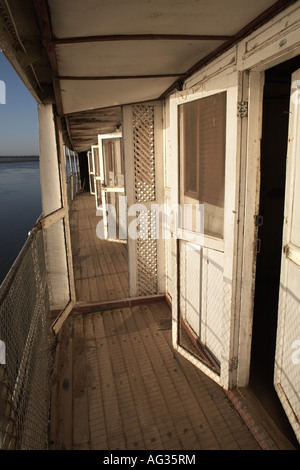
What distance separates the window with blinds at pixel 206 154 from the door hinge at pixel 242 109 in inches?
9.3

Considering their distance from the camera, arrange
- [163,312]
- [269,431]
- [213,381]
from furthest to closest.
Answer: [163,312], [213,381], [269,431]

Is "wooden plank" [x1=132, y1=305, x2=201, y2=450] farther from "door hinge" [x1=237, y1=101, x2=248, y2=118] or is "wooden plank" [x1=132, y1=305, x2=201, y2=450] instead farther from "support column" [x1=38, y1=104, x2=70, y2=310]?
"door hinge" [x1=237, y1=101, x2=248, y2=118]

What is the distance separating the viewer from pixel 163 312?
4246 mm

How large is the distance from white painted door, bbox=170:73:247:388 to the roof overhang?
322 mm

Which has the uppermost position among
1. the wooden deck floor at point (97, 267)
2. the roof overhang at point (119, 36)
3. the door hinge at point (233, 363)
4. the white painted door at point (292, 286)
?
the roof overhang at point (119, 36)

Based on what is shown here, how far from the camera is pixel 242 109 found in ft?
6.99

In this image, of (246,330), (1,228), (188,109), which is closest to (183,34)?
(188,109)

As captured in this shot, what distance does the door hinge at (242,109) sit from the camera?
6.97 feet

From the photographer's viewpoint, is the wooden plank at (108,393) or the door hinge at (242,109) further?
the wooden plank at (108,393)

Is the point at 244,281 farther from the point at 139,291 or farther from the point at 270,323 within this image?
the point at 139,291

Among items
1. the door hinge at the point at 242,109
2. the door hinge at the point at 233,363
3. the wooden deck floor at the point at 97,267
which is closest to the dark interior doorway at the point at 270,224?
the door hinge at the point at 233,363

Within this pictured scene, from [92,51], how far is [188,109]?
1.00 m

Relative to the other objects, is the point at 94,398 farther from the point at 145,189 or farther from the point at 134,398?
the point at 145,189

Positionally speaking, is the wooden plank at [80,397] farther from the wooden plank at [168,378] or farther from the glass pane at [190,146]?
the glass pane at [190,146]
